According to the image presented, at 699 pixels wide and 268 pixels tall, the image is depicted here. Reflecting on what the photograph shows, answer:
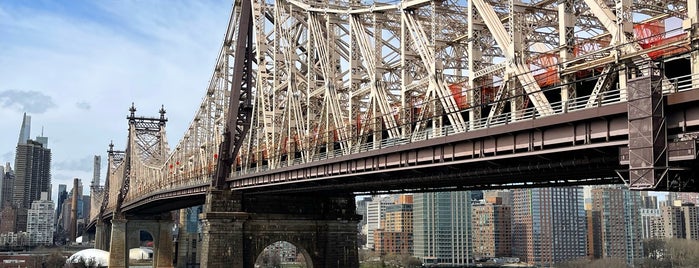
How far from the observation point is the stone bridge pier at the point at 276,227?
54.8m

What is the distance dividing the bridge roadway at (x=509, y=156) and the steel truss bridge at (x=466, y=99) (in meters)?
0.07

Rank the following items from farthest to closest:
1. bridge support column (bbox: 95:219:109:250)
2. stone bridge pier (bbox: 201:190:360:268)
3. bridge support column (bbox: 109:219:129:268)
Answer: bridge support column (bbox: 95:219:109:250) < bridge support column (bbox: 109:219:129:268) < stone bridge pier (bbox: 201:190:360:268)

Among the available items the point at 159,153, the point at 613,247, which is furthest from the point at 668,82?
the point at 613,247

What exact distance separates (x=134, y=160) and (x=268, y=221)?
80.8m

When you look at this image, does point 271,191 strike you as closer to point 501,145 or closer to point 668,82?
point 501,145

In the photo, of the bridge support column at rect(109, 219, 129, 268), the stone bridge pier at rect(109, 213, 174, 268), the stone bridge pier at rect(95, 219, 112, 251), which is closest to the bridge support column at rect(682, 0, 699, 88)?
the stone bridge pier at rect(109, 213, 174, 268)

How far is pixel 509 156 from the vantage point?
27.8 m

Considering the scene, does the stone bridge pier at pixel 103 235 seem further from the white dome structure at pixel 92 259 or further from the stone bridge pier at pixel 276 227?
the stone bridge pier at pixel 276 227

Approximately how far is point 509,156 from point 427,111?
8.28m

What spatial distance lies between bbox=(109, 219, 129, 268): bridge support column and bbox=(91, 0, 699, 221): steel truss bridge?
5184 centimetres

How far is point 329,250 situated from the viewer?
58.8 meters

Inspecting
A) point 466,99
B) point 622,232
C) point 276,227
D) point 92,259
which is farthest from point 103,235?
point 466,99

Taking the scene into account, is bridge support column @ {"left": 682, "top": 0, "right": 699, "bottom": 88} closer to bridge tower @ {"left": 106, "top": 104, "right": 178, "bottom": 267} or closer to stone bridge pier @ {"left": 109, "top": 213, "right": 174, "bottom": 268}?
bridge tower @ {"left": 106, "top": 104, "right": 178, "bottom": 267}

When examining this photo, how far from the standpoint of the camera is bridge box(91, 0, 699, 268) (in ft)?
75.2
